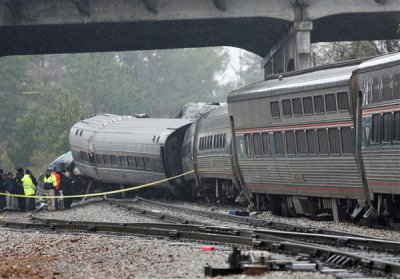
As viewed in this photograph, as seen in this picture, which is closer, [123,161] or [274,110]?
[274,110]

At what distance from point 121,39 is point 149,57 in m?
87.2

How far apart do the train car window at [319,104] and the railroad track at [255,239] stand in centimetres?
405

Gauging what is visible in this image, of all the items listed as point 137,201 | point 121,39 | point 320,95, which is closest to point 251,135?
point 320,95

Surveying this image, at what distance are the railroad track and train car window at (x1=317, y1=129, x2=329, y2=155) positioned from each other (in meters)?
3.82

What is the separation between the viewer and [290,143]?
23.5 metres

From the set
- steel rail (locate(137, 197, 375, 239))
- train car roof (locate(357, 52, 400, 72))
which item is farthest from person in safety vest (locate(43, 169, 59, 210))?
train car roof (locate(357, 52, 400, 72))

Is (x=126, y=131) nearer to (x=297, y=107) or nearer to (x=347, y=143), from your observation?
(x=297, y=107)

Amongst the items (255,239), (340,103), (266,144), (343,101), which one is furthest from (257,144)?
(255,239)

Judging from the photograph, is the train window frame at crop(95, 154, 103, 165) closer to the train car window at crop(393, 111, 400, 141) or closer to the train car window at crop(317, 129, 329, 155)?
the train car window at crop(317, 129, 329, 155)

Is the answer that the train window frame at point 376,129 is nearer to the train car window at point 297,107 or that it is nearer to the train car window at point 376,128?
the train car window at point 376,128

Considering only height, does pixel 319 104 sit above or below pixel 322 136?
above

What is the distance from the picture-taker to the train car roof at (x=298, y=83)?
20.6 m

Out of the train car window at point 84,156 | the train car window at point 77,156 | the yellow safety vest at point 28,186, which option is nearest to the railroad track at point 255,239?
the yellow safety vest at point 28,186

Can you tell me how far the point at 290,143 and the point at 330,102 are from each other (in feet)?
9.24
